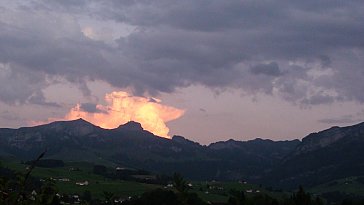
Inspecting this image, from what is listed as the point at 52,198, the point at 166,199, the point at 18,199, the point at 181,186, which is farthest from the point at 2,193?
the point at 166,199

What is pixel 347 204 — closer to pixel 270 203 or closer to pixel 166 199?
pixel 270 203

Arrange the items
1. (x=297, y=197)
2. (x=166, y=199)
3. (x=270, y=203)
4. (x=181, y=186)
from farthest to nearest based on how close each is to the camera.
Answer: (x=166, y=199) < (x=270, y=203) < (x=297, y=197) < (x=181, y=186)

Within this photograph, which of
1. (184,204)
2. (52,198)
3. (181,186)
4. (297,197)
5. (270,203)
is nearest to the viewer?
(52,198)

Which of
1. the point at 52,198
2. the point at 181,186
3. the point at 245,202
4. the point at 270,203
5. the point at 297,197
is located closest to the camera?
the point at 52,198

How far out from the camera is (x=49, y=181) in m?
10.0

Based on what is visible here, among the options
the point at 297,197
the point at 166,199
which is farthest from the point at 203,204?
the point at 297,197

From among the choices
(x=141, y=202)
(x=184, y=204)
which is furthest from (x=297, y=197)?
(x=184, y=204)

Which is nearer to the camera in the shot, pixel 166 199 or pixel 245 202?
pixel 245 202

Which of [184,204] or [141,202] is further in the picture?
[141,202]

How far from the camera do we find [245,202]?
12388 centimetres

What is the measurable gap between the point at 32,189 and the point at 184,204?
1252 centimetres

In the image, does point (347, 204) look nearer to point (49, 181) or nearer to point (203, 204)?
point (203, 204)

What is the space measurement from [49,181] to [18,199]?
66cm

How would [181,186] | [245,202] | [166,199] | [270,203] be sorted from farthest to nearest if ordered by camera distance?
1. [166,199]
2. [270,203]
3. [245,202]
4. [181,186]
